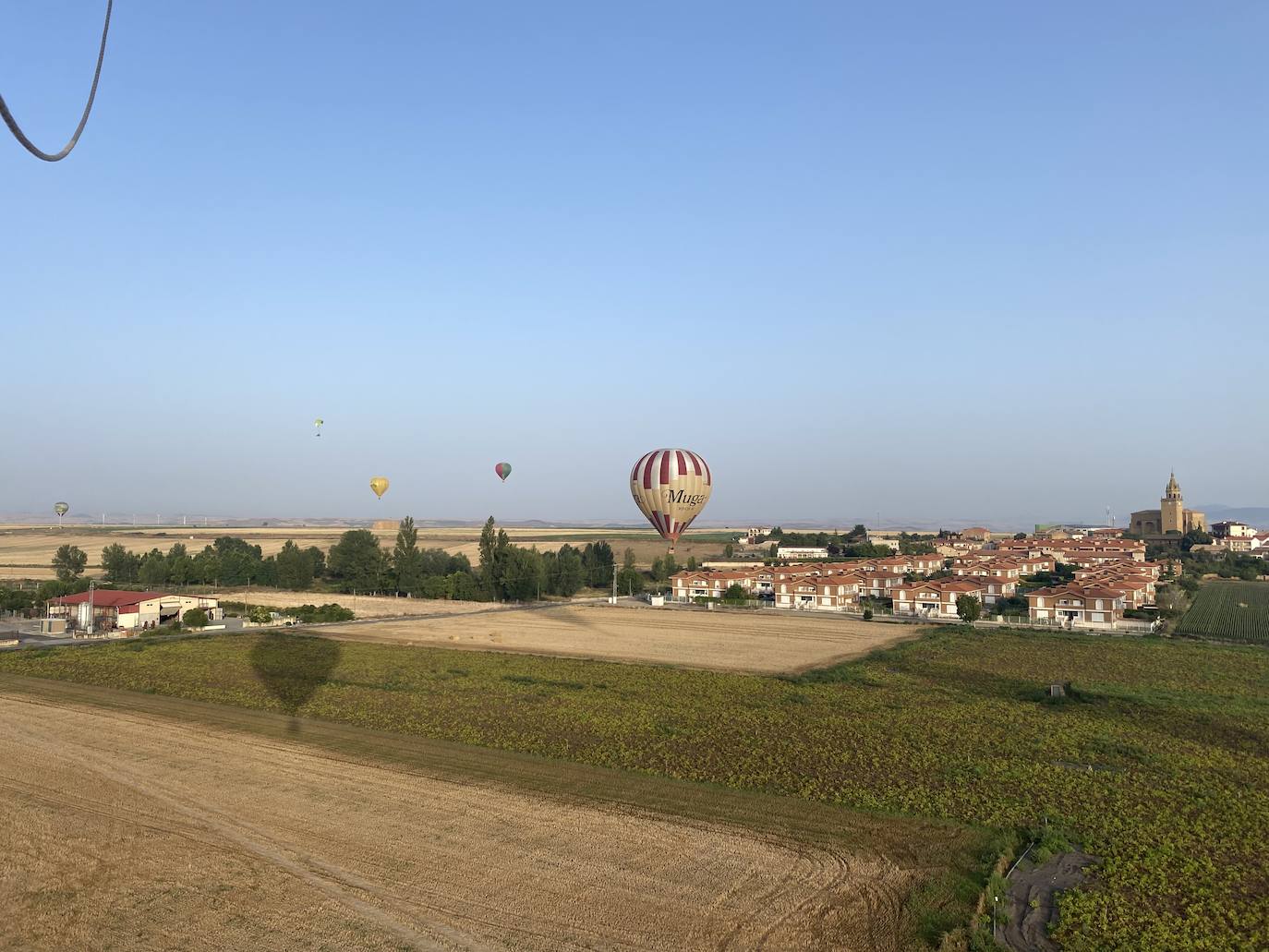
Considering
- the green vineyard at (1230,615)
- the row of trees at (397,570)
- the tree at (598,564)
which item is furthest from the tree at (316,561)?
the green vineyard at (1230,615)

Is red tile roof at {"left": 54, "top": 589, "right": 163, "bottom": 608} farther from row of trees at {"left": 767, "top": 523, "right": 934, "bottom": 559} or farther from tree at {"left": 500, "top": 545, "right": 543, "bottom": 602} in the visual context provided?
row of trees at {"left": 767, "top": 523, "right": 934, "bottom": 559}

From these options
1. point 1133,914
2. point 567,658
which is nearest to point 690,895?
point 1133,914

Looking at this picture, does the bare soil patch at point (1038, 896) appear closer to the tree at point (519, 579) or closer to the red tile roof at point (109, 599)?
the red tile roof at point (109, 599)

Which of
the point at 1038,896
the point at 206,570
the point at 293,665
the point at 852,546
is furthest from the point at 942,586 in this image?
the point at 206,570

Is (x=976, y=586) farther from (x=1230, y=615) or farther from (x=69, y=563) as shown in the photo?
(x=69, y=563)

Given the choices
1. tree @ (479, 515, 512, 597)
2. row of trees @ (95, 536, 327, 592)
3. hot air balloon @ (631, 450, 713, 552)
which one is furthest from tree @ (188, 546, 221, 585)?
hot air balloon @ (631, 450, 713, 552)

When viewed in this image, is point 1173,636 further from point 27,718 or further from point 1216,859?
point 27,718
